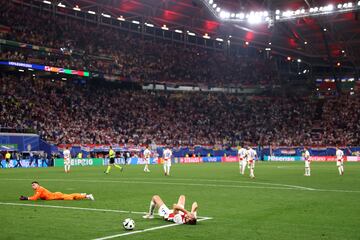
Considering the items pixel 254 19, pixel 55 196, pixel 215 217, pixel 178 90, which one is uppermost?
pixel 254 19

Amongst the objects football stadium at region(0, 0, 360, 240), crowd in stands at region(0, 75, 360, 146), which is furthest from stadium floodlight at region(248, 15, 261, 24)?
crowd in stands at region(0, 75, 360, 146)

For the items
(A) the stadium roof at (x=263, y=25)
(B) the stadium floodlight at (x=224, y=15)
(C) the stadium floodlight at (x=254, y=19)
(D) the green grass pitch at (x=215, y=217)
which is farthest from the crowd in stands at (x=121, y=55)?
(D) the green grass pitch at (x=215, y=217)

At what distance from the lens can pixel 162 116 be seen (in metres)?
76.5

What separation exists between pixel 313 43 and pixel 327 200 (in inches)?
2702

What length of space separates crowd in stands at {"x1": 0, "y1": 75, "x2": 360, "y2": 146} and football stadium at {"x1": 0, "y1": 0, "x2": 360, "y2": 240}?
0.23m

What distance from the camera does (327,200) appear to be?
59.4 ft

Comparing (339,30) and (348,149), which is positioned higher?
(339,30)

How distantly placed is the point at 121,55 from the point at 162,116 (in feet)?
40.6

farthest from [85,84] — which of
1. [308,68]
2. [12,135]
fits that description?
[308,68]

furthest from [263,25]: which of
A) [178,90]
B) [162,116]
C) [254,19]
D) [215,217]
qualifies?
[215,217]

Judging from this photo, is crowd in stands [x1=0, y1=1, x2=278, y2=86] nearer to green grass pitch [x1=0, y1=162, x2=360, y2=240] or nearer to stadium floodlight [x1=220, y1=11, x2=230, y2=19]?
stadium floodlight [x1=220, y1=11, x2=230, y2=19]

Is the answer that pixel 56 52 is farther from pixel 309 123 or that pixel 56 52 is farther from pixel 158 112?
pixel 309 123

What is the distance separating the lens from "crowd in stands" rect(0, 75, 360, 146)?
60.5 meters

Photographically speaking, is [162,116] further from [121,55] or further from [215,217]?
[215,217]
